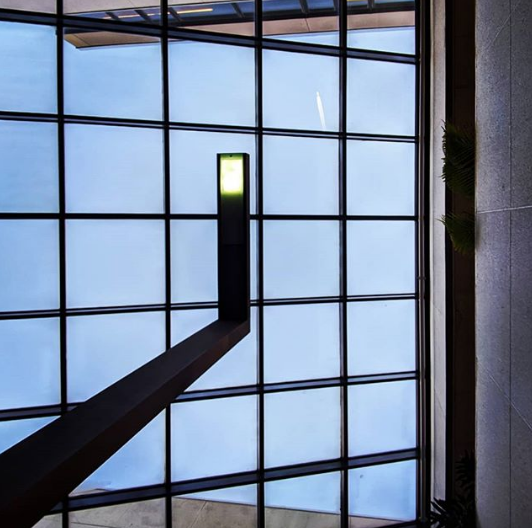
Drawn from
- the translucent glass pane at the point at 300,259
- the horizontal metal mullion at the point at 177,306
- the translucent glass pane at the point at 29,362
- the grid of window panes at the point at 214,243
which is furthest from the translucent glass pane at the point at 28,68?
the translucent glass pane at the point at 300,259

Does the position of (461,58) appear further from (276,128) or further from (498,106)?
(498,106)

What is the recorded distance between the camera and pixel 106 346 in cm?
540

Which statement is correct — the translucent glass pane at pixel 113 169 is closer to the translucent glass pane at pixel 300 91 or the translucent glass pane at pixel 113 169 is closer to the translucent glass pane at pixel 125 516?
the translucent glass pane at pixel 300 91

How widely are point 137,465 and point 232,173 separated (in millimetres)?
4295

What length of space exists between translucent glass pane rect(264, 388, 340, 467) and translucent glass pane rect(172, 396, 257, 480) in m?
0.22

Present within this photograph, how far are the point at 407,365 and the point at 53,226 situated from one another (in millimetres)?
4625

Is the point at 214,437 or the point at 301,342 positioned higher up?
the point at 301,342

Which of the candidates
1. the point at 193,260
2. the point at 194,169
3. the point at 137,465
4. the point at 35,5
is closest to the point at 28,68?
the point at 35,5

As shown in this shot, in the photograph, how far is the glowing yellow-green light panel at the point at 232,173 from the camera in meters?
2.59

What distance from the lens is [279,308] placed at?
5.85 m

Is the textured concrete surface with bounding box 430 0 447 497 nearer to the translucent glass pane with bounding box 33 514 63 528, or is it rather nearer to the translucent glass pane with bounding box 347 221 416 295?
the translucent glass pane with bounding box 347 221 416 295

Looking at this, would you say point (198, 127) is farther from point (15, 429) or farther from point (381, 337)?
point (15, 429)

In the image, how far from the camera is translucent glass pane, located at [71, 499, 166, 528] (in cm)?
550

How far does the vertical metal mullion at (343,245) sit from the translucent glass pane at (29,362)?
336cm
